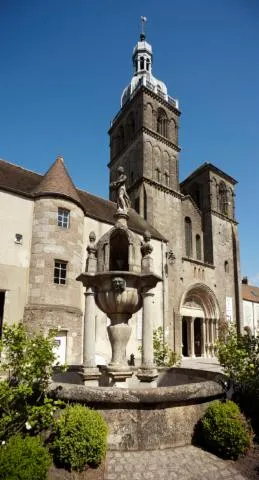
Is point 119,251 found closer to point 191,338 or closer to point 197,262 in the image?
point 197,262

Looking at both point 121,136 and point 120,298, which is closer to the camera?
point 120,298

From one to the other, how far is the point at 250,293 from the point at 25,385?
3880 centimetres

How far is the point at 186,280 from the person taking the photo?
26.9 metres

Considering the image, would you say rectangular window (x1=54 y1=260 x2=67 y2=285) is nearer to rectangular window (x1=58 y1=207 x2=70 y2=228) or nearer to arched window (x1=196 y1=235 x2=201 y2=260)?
rectangular window (x1=58 y1=207 x2=70 y2=228)

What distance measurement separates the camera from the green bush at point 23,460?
3773 mm

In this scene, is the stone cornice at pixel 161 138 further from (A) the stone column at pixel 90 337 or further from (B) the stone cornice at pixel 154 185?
(A) the stone column at pixel 90 337

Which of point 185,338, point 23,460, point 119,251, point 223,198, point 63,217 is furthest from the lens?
point 223,198

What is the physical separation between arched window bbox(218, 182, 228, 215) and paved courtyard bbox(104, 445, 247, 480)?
99.7 ft

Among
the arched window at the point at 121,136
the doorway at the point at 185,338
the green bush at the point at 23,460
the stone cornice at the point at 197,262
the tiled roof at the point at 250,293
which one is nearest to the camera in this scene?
the green bush at the point at 23,460

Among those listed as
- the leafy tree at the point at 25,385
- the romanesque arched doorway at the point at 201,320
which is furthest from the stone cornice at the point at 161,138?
the leafy tree at the point at 25,385

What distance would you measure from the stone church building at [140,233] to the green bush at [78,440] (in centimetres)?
594

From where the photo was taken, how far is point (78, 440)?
15.0 feet

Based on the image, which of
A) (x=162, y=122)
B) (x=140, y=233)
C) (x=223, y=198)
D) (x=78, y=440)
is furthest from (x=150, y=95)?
(x=78, y=440)

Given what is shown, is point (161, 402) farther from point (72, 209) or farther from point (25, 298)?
point (72, 209)
